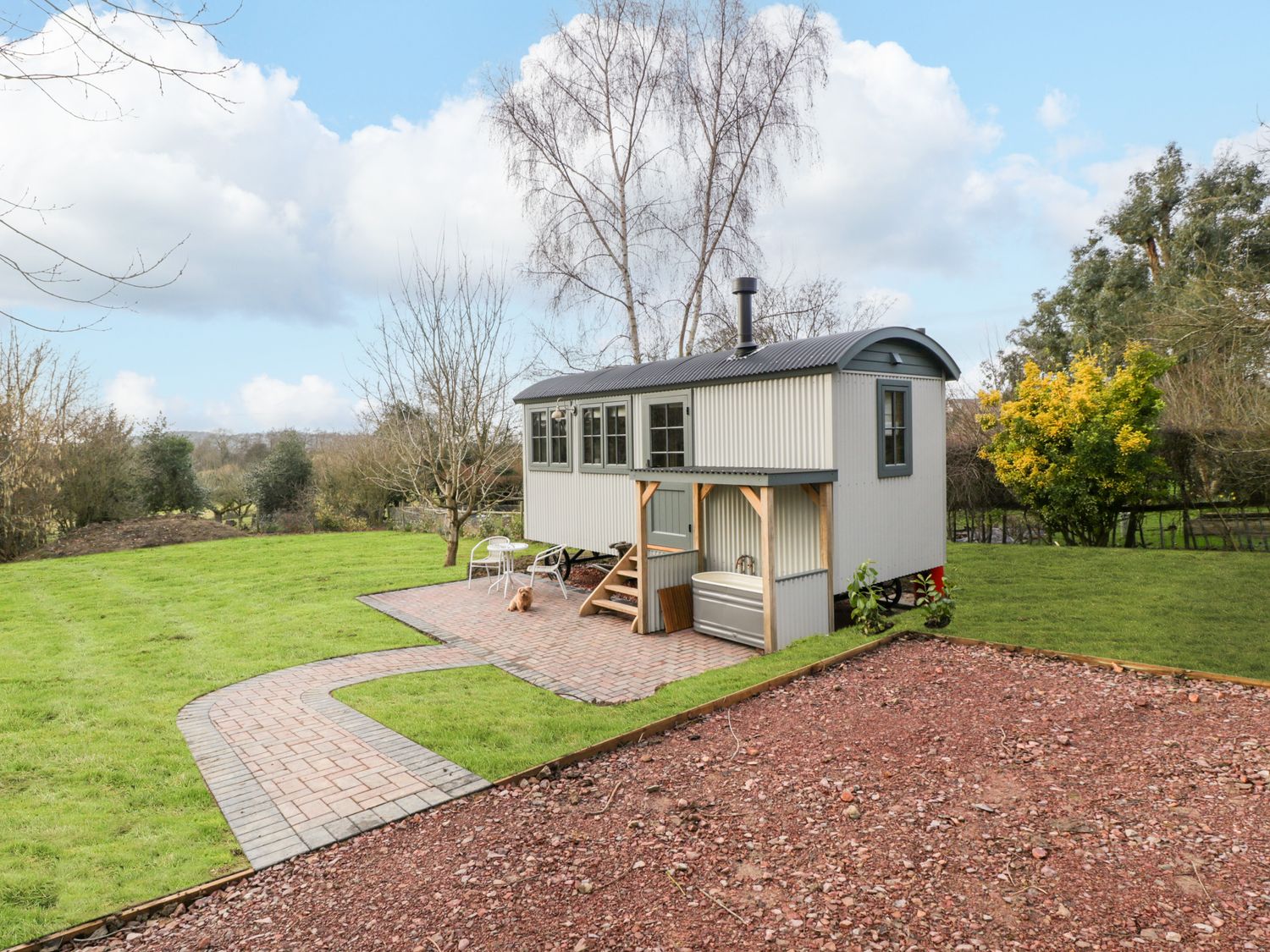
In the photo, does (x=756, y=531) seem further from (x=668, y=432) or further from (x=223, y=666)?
(x=223, y=666)

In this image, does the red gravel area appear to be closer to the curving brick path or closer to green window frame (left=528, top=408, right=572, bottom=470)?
the curving brick path

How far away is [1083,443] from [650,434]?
8509 mm

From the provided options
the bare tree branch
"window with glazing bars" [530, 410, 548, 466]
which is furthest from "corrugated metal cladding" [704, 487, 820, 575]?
the bare tree branch

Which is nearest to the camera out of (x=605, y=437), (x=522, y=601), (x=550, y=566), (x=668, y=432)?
(x=522, y=601)

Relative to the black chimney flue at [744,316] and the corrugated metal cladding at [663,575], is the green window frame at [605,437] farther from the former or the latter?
the corrugated metal cladding at [663,575]

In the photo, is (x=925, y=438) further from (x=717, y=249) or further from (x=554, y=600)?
(x=717, y=249)

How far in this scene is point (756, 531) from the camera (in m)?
8.23

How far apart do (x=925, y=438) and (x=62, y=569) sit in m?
16.4

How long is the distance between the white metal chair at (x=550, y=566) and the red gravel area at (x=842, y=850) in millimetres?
5730

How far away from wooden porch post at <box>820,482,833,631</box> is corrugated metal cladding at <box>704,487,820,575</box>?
20 cm

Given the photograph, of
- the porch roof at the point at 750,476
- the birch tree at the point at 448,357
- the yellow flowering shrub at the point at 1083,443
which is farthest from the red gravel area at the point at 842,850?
the birch tree at the point at 448,357

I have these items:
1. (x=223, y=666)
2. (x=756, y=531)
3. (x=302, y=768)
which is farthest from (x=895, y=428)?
(x=223, y=666)

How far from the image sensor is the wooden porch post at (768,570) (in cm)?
679

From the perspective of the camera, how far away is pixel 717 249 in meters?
15.7
